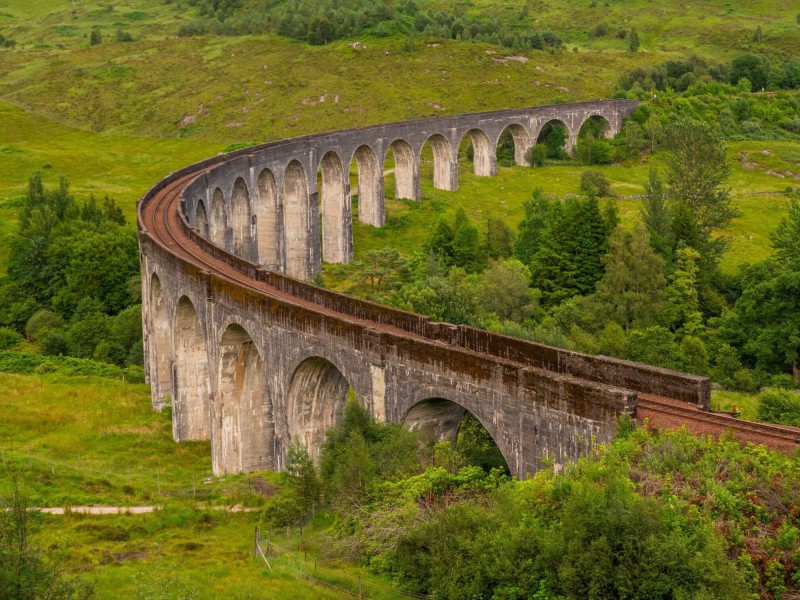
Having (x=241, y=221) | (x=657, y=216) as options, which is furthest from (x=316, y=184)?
(x=657, y=216)

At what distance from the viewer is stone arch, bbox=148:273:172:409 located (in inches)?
1999

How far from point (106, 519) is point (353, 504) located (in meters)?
9.95

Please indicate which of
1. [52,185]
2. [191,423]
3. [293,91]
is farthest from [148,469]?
[293,91]

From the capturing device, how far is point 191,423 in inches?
1860

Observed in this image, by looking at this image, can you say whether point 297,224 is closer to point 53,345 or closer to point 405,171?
point 405,171

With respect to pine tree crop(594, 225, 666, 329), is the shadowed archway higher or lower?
higher

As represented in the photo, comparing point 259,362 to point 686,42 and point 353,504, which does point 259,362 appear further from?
point 686,42

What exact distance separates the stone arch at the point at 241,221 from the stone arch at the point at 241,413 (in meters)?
28.1

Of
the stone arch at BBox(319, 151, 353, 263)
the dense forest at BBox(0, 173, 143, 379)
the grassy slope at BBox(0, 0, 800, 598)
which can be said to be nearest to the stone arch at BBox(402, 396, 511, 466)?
the grassy slope at BBox(0, 0, 800, 598)

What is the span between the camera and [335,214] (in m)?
81.7

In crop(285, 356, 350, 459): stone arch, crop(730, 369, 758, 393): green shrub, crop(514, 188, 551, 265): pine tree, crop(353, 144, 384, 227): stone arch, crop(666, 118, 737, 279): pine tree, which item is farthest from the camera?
crop(353, 144, 384, 227): stone arch

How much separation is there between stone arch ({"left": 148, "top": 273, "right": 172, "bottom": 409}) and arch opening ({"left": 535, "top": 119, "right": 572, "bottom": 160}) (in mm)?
68157

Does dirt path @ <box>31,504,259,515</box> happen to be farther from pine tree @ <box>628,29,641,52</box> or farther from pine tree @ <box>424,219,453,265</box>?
pine tree @ <box>628,29,641,52</box>

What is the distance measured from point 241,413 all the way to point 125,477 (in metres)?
5.11
